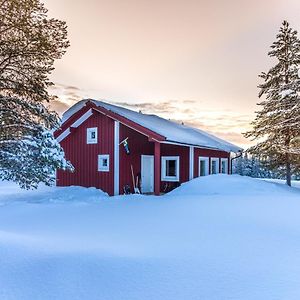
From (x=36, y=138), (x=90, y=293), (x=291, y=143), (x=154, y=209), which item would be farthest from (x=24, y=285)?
(x=291, y=143)

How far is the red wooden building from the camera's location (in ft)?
57.8

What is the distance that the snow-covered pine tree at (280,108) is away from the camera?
19891mm

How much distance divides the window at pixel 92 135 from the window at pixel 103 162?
104 cm

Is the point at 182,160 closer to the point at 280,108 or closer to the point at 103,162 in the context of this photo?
the point at 103,162

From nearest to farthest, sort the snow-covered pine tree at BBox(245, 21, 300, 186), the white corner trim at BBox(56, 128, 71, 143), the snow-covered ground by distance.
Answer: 1. the snow-covered ground
2. the white corner trim at BBox(56, 128, 71, 143)
3. the snow-covered pine tree at BBox(245, 21, 300, 186)

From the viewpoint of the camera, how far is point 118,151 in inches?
695

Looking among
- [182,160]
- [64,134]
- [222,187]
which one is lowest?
[222,187]

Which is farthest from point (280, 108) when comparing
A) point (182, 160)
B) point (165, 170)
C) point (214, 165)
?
point (165, 170)

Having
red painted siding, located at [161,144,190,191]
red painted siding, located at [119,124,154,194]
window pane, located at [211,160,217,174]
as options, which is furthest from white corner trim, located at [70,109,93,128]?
window pane, located at [211,160,217,174]

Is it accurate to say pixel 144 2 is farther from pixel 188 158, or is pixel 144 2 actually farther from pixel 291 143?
pixel 291 143

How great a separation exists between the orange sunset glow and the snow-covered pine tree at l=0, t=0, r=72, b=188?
188 cm

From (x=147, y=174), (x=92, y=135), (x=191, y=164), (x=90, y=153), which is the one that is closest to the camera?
(x=90, y=153)

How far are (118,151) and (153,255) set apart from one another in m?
12.5

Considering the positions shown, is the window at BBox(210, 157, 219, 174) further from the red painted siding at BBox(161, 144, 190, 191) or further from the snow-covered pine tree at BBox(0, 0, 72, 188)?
the snow-covered pine tree at BBox(0, 0, 72, 188)
